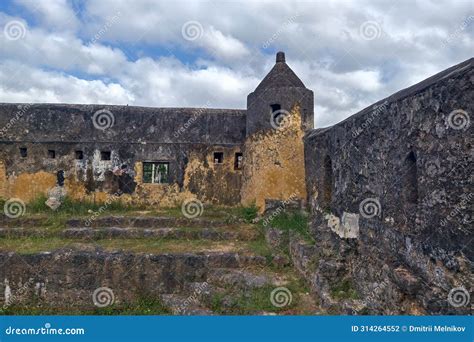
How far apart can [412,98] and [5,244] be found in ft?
33.8

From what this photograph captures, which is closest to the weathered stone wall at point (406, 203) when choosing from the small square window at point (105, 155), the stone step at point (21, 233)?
the stone step at point (21, 233)

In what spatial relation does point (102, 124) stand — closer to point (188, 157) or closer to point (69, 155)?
point (69, 155)

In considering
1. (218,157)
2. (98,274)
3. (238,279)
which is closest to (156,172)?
(218,157)

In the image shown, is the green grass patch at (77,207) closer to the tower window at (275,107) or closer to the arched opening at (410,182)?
the tower window at (275,107)

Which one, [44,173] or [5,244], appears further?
[44,173]

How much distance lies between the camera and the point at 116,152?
1386 cm

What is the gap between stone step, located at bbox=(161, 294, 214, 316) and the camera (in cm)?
692

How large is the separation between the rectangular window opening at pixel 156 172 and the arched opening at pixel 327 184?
6.27m

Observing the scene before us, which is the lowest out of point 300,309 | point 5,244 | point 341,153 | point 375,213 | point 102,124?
point 300,309

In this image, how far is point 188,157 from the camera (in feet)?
45.5

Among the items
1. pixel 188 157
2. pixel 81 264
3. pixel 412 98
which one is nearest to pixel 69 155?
pixel 188 157

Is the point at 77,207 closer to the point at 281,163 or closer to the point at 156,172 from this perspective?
the point at 156,172

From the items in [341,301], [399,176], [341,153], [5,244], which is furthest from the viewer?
[5,244]

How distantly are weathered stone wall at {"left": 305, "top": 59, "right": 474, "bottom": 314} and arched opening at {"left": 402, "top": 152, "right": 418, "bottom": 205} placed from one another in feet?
0.04
